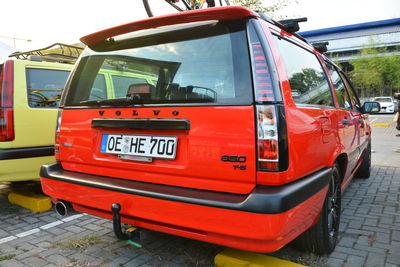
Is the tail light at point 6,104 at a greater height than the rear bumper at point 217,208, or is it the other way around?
the tail light at point 6,104

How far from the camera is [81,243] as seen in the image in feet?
9.01

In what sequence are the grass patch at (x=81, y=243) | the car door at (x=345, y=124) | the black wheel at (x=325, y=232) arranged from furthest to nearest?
1. the car door at (x=345, y=124)
2. the grass patch at (x=81, y=243)
3. the black wheel at (x=325, y=232)

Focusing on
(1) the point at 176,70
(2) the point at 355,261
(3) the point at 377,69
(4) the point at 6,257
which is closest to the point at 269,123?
(1) the point at 176,70

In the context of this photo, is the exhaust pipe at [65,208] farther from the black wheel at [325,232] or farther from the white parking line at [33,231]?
the black wheel at [325,232]

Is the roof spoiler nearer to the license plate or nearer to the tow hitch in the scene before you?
the license plate

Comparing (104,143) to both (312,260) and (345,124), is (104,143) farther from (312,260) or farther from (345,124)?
(345,124)

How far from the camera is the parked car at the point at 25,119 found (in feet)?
10.9

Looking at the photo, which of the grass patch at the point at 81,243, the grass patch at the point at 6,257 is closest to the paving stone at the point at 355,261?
the grass patch at the point at 81,243

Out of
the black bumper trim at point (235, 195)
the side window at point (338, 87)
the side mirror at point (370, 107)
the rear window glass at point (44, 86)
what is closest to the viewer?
the black bumper trim at point (235, 195)

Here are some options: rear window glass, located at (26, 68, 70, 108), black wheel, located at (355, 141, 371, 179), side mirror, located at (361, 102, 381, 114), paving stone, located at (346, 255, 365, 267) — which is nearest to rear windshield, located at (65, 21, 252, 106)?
rear window glass, located at (26, 68, 70, 108)

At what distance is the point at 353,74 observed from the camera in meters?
39.7

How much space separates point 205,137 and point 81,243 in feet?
5.46

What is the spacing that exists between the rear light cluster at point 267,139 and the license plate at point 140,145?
51 centimetres

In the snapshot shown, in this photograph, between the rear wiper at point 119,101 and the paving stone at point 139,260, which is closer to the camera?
the rear wiper at point 119,101
